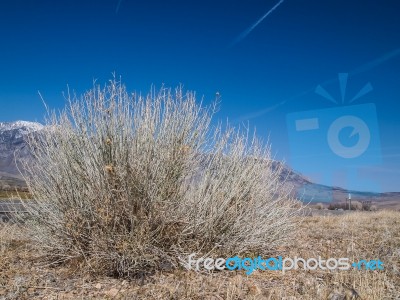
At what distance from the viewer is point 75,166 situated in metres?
5.46

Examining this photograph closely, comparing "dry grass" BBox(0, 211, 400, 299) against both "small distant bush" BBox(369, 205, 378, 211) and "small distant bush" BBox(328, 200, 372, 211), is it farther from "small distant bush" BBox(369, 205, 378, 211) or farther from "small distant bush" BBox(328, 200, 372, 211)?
"small distant bush" BBox(328, 200, 372, 211)

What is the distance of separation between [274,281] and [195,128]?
243 cm

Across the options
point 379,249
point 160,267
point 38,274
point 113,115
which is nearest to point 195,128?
point 113,115

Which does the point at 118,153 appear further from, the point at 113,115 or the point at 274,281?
the point at 274,281
